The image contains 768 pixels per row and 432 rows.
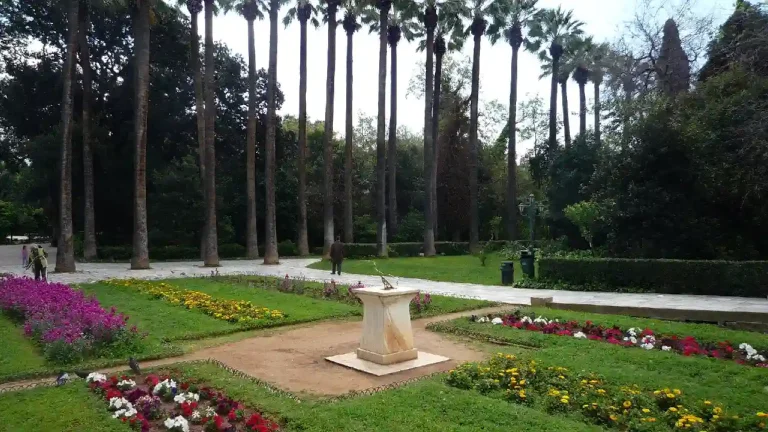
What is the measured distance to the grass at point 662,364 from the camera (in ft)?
20.2

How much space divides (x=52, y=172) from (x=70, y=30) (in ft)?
33.4

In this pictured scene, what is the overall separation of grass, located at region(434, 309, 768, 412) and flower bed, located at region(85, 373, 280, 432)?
13.4ft

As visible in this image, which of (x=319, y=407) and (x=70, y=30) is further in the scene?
(x=70, y=30)

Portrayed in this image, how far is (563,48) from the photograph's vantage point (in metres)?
37.4

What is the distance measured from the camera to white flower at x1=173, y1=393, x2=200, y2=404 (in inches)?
235

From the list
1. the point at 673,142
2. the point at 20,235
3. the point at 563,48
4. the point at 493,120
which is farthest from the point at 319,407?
the point at 20,235

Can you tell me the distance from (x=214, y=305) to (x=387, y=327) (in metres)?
6.60

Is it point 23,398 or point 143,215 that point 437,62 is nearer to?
point 143,215

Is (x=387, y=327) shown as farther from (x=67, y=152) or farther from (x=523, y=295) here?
(x=67, y=152)

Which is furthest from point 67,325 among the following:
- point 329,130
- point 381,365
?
point 329,130

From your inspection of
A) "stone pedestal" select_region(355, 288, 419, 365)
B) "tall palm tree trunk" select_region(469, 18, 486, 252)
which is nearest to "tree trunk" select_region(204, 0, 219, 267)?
"tall palm tree trunk" select_region(469, 18, 486, 252)

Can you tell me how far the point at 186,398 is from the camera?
6.02 m

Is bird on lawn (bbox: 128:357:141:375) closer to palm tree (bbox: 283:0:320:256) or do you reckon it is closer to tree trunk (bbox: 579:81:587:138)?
palm tree (bbox: 283:0:320:256)

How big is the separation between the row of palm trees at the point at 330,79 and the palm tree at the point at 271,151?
0.17ft
